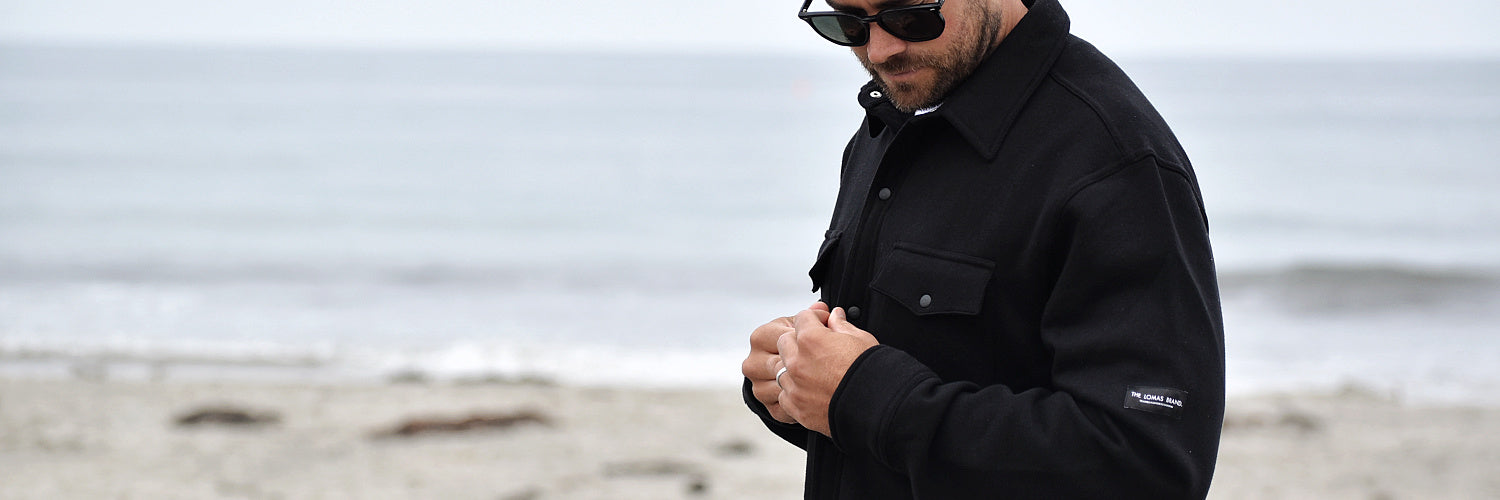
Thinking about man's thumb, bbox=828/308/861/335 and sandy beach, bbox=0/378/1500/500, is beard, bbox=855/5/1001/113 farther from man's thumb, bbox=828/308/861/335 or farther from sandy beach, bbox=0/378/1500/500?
sandy beach, bbox=0/378/1500/500

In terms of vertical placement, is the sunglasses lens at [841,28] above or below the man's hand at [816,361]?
above

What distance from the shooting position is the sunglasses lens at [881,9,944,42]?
1645 mm

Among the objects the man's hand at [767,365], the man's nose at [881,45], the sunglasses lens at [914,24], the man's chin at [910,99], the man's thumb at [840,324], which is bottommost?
the man's hand at [767,365]

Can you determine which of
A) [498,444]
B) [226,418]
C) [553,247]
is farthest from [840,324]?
[553,247]

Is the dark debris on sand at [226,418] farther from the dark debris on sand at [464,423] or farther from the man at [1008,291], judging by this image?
the man at [1008,291]

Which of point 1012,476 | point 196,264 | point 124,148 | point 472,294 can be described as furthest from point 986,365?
point 124,148

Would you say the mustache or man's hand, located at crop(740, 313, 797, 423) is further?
man's hand, located at crop(740, 313, 797, 423)

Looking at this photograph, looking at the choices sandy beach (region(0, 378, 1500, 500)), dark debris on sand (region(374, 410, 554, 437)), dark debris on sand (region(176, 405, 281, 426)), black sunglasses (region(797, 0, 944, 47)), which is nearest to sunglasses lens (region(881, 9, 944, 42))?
black sunglasses (region(797, 0, 944, 47))

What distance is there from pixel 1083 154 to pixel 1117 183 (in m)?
0.07

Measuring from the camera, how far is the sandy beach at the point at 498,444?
692 centimetres

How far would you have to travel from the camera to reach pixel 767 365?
185 centimetres

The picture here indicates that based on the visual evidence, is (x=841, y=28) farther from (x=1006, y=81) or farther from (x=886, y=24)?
(x=1006, y=81)

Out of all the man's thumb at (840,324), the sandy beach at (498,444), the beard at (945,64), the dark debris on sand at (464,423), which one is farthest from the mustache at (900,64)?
the dark debris on sand at (464,423)

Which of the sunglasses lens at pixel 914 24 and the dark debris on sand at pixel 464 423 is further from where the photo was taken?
the dark debris on sand at pixel 464 423
